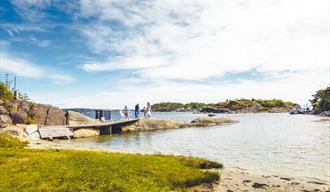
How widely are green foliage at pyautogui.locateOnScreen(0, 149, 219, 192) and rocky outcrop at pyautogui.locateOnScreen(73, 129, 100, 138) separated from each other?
2901 centimetres

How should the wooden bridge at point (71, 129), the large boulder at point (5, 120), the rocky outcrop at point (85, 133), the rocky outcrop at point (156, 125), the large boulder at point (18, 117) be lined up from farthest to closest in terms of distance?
the rocky outcrop at point (156, 125) < the rocky outcrop at point (85, 133) < the large boulder at point (18, 117) < the large boulder at point (5, 120) < the wooden bridge at point (71, 129)

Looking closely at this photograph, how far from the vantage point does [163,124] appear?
6531 centimetres

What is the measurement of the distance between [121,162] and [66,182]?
3.97 metres

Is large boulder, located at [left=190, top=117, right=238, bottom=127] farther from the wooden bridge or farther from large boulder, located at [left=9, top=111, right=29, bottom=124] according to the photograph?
large boulder, located at [left=9, top=111, right=29, bottom=124]

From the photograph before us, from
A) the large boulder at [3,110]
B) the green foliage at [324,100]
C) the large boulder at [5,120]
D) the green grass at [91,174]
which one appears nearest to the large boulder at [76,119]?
the large boulder at [3,110]

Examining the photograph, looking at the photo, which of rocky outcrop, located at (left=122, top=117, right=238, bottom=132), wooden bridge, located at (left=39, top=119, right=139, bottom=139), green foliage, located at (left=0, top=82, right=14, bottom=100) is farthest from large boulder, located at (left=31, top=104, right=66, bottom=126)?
rocky outcrop, located at (left=122, top=117, right=238, bottom=132)

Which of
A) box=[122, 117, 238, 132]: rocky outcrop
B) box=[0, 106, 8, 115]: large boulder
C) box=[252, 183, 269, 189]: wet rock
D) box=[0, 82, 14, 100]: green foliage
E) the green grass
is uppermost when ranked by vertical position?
box=[0, 82, 14, 100]: green foliage

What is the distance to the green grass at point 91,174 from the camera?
39.4 feet

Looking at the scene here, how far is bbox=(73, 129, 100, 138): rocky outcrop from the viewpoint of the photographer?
4639 cm

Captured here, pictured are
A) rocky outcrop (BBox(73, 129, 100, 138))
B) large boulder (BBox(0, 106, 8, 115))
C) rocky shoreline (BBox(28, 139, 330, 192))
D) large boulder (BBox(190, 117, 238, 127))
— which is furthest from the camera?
large boulder (BBox(190, 117, 238, 127))

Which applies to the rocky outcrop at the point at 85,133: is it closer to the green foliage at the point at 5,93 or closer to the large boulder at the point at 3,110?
the large boulder at the point at 3,110

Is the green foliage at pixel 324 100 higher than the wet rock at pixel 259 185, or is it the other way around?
the green foliage at pixel 324 100

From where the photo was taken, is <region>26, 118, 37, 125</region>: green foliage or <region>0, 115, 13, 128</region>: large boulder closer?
<region>0, 115, 13, 128</region>: large boulder

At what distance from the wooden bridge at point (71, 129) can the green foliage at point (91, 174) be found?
23.3 m
